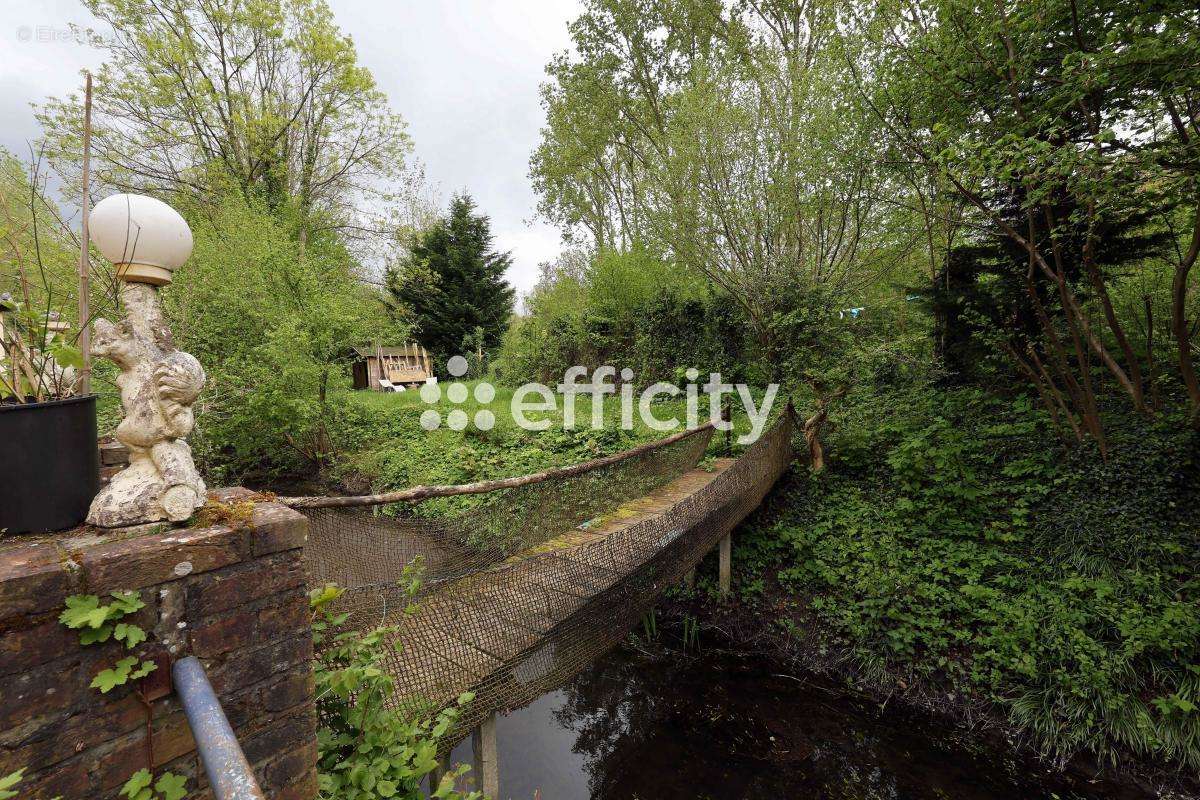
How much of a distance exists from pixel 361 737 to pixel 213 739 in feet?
2.57

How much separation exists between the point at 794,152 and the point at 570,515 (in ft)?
16.2

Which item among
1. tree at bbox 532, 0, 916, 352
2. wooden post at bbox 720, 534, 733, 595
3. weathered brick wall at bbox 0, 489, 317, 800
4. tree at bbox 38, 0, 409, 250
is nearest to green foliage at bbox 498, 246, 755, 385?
tree at bbox 532, 0, 916, 352

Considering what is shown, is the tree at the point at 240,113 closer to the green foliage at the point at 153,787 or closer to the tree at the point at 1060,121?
the tree at the point at 1060,121

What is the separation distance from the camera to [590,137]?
449 inches

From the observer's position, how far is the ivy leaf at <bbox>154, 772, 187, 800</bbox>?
0.82m

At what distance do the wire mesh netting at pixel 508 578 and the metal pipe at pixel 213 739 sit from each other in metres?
0.89

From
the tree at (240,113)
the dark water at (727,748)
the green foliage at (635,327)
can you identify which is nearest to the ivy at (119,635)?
the dark water at (727,748)

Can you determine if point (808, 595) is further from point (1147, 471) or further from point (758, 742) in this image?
point (1147, 471)

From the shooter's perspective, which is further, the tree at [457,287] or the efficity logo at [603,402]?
the tree at [457,287]

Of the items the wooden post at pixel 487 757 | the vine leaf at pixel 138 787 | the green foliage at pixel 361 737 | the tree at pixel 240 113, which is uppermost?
the tree at pixel 240 113

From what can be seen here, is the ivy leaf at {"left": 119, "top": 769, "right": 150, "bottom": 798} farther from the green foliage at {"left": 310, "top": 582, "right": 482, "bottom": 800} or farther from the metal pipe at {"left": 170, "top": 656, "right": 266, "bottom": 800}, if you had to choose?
the green foliage at {"left": 310, "top": 582, "right": 482, "bottom": 800}

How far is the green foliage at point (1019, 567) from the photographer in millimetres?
3004

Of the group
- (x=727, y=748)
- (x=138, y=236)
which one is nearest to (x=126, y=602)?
(x=138, y=236)

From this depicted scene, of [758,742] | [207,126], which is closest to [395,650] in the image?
[758,742]
